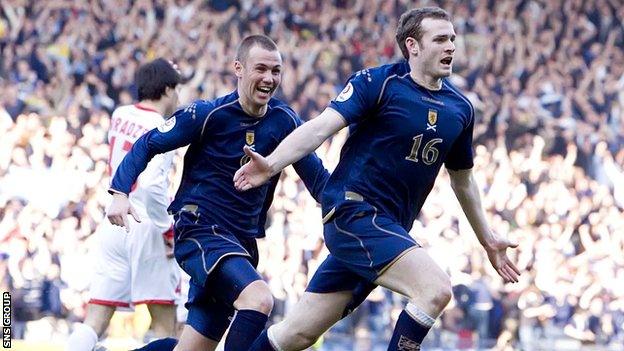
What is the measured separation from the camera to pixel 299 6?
24422 mm

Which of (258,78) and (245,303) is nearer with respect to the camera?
(245,303)

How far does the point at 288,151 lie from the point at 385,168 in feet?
2.16

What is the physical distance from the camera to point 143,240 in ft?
34.4

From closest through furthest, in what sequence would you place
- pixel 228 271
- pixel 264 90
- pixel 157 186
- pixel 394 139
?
pixel 394 139 → pixel 228 271 → pixel 264 90 → pixel 157 186

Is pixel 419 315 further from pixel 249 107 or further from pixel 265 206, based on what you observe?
pixel 249 107

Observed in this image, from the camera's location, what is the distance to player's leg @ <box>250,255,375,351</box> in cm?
847

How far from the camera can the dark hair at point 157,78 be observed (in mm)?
10336

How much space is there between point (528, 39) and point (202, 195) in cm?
1610

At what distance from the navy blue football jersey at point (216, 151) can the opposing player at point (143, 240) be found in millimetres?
1338

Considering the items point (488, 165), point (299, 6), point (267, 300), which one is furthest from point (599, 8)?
point (267, 300)

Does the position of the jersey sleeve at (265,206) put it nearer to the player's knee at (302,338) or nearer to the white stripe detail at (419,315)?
the player's knee at (302,338)

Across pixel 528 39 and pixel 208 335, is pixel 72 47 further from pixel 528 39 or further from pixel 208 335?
pixel 208 335

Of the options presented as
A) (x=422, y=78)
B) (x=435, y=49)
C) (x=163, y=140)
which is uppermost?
(x=435, y=49)

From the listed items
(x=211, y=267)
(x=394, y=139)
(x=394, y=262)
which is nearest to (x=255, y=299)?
(x=211, y=267)
